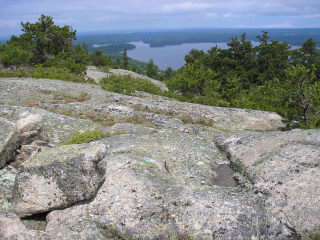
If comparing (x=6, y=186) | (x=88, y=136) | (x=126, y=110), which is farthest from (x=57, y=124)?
(x=6, y=186)

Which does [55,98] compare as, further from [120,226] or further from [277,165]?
[277,165]

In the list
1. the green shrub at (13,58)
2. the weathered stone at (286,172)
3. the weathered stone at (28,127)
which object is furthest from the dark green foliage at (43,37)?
→ the weathered stone at (286,172)

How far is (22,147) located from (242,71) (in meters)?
65.5

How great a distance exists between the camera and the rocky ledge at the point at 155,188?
7.88 metres

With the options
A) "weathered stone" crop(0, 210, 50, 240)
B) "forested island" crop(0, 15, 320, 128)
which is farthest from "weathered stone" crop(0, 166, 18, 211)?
"forested island" crop(0, 15, 320, 128)

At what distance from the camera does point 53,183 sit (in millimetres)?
8484

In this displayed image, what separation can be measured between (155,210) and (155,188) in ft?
3.10

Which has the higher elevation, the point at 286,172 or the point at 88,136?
the point at 88,136

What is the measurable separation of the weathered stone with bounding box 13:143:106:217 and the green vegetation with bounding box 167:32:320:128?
18426 mm

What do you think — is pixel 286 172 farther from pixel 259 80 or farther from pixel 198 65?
pixel 259 80

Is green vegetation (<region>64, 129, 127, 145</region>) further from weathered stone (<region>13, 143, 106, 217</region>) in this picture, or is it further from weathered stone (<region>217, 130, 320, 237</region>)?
weathered stone (<region>217, 130, 320, 237</region>)

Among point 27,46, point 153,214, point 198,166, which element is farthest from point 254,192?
point 27,46

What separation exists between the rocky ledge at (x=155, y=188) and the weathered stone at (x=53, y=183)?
34 millimetres

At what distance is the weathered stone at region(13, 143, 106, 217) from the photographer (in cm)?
838
